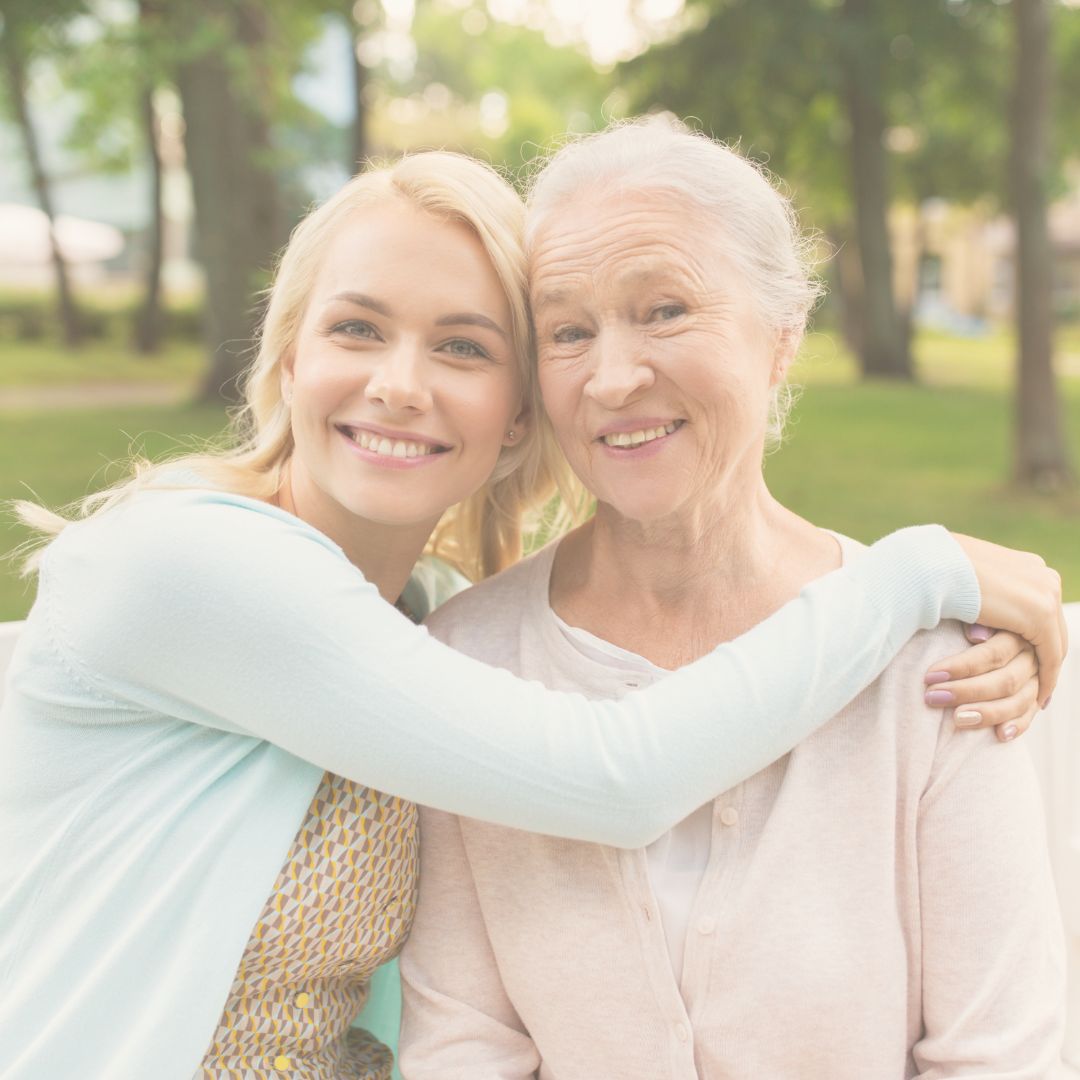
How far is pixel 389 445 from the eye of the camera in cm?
216

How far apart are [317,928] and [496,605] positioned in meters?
0.67

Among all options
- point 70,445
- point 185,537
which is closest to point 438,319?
point 185,537

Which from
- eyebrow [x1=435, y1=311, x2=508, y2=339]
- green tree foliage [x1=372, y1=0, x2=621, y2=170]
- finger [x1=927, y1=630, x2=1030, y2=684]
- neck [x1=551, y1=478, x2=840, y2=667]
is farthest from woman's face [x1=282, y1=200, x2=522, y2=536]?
green tree foliage [x1=372, y1=0, x2=621, y2=170]

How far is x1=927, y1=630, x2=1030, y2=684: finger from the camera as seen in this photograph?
78.9 inches

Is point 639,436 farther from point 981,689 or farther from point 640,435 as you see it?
point 981,689

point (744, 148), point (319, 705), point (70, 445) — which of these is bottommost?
point (70, 445)

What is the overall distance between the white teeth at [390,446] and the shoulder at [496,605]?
370 mm

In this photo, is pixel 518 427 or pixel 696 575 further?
→ pixel 518 427

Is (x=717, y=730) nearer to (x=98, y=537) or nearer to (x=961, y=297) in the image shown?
(x=98, y=537)

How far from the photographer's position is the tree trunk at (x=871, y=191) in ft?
50.5

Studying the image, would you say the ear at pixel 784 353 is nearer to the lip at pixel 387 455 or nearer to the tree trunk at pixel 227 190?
the lip at pixel 387 455

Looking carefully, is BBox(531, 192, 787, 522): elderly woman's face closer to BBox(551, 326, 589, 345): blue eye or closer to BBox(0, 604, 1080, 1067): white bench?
BBox(551, 326, 589, 345): blue eye

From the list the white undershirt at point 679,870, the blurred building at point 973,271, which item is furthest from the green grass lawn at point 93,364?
the blurred building at point 973,271

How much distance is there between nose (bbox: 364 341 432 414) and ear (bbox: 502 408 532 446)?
296 mm
